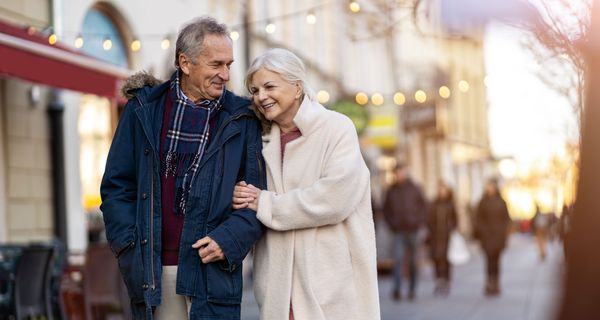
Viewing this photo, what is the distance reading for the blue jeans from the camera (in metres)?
16.8

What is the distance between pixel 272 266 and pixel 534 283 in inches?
632

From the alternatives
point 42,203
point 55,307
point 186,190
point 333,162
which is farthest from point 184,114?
point 42,203

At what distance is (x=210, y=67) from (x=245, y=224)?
62cm

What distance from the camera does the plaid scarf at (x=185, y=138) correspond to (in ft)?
15.5

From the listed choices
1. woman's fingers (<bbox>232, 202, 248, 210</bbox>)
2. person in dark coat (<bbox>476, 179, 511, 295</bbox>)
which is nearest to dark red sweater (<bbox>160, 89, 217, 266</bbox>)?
woman's fingers (<bbox>232, 202, 248, 210</bbox>)

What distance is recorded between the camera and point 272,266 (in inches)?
194

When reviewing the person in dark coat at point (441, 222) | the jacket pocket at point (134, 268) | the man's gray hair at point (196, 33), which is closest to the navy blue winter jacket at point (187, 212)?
the jacket pocket at point (134, 268)

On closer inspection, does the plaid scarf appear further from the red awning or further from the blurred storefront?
the blurred storefront

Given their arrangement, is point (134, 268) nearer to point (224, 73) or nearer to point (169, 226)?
point (169, 226)

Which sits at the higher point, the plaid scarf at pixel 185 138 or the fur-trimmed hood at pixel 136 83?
the fur-trimmed hood at pixel 136 83

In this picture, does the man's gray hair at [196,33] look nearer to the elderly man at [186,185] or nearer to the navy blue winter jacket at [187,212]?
the elderly man at [186,185]

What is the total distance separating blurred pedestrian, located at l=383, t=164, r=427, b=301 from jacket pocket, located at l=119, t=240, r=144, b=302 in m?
12.2

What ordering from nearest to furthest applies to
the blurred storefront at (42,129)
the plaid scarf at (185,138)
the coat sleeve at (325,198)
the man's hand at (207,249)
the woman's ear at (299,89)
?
the man's hand at (207,249)
the plaid scarf at (185,138)
the coat sleeve at (325,198)
the woman's ear at (299,89)
the blurred storefront at (42,129)

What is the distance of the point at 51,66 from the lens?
10633 millimetres
